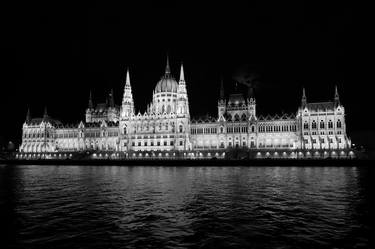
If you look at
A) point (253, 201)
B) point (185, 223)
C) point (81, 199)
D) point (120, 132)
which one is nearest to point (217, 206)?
point (253, 201)

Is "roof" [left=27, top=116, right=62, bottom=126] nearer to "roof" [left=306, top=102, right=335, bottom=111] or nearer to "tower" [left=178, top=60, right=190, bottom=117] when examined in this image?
"tower" [left=178, top=60, right=190, bottom=117]

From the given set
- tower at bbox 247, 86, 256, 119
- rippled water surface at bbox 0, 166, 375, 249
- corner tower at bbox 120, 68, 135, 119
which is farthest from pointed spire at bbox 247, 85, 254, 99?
rippled water surface at bbox 0, 166, 375, 249

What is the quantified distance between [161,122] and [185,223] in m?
90.8

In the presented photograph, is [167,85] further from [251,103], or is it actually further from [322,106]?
[322,106]

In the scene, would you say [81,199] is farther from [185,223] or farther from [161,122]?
[161,122]

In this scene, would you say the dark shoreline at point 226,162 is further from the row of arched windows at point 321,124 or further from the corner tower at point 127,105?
the corner tower at point 127,105

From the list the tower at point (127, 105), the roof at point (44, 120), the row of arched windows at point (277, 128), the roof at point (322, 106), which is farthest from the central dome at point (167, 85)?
the roof at point (322, 106)

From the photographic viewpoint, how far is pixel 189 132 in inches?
4240

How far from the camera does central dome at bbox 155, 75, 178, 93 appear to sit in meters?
121

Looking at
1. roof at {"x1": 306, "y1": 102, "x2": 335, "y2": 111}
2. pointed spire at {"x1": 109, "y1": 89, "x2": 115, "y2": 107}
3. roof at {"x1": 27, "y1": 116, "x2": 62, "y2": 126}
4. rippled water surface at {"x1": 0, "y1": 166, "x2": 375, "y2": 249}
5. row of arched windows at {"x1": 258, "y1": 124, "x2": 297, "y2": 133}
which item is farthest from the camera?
pointed spire at {"x1": 109, "y1": 89, "x2": 115, "y2": 107}

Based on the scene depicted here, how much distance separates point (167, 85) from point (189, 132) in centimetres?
2272

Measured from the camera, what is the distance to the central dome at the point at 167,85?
12069cm

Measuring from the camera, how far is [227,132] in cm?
10456

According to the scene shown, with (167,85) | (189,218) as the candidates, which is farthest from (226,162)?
(189,218)
